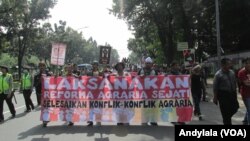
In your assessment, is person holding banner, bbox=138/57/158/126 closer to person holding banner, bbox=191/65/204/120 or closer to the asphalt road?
the asphalt road

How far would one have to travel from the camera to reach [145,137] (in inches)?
438

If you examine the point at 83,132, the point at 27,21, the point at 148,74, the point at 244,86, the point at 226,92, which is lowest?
the point at 83,132

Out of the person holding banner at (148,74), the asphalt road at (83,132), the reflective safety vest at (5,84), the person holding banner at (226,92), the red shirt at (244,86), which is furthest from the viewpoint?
the reflective safety vest at (5,84)

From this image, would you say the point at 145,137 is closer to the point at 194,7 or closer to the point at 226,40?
the point at 194,7

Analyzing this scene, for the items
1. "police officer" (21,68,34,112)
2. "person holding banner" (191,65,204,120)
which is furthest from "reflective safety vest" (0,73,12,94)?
"person holding banner" (191,65,204,120)

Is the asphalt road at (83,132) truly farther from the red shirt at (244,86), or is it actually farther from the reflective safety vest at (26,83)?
the reflective safety vest at (26,83)

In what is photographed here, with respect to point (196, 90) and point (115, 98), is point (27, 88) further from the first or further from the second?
point (196, 90)

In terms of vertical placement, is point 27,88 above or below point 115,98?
above

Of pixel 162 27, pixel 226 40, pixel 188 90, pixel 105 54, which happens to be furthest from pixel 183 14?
pixel 188 90

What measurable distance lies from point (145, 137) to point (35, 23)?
1834 inches

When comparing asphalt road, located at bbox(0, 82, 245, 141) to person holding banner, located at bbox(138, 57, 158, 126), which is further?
person holding banner, located at bbox(138, 57, 158, 126)

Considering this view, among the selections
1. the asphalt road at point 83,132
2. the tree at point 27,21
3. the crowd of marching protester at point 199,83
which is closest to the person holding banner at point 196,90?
the crowd of marching protester at point 199,83

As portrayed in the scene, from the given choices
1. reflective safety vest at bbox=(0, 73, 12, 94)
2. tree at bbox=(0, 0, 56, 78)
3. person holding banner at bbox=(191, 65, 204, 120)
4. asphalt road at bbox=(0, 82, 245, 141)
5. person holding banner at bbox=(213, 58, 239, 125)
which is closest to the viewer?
person holding banner at bbox=(213, 58, 239, 125)

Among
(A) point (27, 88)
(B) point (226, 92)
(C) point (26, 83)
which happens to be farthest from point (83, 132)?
(C) point (26, 83)
